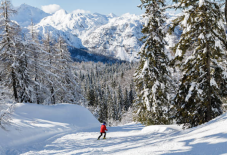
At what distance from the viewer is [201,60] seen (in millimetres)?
9766

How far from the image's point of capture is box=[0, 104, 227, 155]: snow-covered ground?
5746mm

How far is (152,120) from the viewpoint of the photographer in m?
15.7

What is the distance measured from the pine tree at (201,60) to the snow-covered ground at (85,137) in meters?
2.02

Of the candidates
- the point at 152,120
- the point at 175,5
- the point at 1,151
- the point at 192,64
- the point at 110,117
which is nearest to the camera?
the point at 175,5

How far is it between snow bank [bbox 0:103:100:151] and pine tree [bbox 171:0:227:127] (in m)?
10.8

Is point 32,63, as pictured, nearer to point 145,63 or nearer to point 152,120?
point 145,63

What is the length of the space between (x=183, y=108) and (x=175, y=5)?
21.1 feet

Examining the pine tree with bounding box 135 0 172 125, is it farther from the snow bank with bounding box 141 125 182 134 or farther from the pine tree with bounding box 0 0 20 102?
the pine tree with bounding box 0 0 20 102

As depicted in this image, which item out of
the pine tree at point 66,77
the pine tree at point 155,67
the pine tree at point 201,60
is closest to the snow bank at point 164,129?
the pine tree at point 201,60

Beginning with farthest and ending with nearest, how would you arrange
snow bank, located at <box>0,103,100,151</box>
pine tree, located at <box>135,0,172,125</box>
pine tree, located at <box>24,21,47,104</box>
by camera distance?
1. pine tree, located at <box>24,21,47,104</box>
2. pine tree, located at <box>135,0,172,125</box>
3. snow bank, located at <box>0,103,100,151</box>

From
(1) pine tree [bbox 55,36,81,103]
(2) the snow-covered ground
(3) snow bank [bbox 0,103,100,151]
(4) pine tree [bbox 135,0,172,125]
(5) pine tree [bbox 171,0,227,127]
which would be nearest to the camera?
(2) the snow-covered ground

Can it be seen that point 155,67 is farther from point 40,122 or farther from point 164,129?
point 40,122

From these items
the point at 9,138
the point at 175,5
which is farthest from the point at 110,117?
the point at 175,5

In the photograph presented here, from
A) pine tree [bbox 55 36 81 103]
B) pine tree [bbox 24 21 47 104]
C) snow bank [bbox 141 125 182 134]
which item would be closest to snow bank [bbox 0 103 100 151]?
pine tree [bbox 24 21 47 104]
